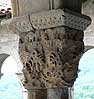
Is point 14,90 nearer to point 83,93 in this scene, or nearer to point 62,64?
point 83,93

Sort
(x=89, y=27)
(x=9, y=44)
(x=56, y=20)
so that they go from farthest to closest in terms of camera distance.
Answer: (x=9, y=44)
(x=89, y=27)
(x=56, y=20)

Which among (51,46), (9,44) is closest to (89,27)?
(9,44)

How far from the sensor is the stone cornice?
2.89 m

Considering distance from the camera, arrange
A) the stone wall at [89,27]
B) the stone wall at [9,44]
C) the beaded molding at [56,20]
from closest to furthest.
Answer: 1. the beaded molding at [56,20]
2. the stone wall at [89,27]
3. the stone wall at [9,44]

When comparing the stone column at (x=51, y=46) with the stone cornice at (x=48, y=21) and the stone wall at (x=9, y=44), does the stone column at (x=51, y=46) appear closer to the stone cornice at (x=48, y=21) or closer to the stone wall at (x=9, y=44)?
the stone cornice at (x=48, y=21)

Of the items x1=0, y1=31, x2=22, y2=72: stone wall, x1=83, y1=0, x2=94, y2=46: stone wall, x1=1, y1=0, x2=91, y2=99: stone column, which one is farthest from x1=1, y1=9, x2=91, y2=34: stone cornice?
x1=0, y1=31, x2=22, y2=72: stone wall

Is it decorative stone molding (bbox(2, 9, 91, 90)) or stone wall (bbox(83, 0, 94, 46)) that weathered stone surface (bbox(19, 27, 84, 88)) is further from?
stone wall (bbox(83, 0, 94, 46))

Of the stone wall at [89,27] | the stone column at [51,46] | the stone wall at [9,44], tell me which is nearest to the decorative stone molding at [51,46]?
the stone column at [51,46]

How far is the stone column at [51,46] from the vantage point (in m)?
2.94

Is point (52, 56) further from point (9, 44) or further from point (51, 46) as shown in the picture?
point (9, 44)

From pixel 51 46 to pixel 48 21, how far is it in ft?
0.69

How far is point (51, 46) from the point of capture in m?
2.99

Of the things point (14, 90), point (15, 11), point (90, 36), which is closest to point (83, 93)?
point (14, 90)

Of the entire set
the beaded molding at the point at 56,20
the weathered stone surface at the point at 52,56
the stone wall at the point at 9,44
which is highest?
the stone wall at the point at 9,44
